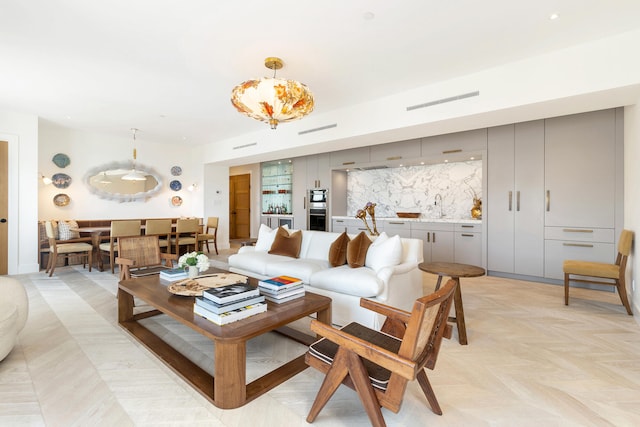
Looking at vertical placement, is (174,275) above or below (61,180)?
below

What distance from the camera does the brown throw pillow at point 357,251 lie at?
312cm

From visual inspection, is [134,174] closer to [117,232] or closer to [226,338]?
[117,232]

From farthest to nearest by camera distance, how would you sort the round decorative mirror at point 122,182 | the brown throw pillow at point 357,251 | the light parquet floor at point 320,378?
the round decorative mirror at point 122,182 < the brown throw pillow at point 357,251 < the light parquet floor at point 320,378

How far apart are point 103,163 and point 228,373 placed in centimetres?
651

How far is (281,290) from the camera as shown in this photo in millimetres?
2232

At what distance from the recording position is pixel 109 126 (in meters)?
5.80

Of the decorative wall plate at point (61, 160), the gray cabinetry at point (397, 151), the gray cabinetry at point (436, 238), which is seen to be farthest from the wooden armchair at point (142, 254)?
the gray cabinetry at point (397, 151)

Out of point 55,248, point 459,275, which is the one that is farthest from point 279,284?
point 55,248

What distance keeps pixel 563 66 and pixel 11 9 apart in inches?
183

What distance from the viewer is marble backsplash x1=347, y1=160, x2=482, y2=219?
5543 millimetres

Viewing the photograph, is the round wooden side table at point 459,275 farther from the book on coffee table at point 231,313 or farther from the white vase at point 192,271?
the white vase at point 192,271

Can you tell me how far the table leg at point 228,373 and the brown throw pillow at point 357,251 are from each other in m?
1.62

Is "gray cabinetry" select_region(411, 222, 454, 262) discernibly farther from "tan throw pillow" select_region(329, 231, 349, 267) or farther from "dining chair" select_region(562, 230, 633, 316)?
"tan throw pillow" select_region(329, 231, 349, 267)

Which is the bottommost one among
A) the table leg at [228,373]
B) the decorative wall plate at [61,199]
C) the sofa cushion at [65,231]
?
the table leg at [228,373]
